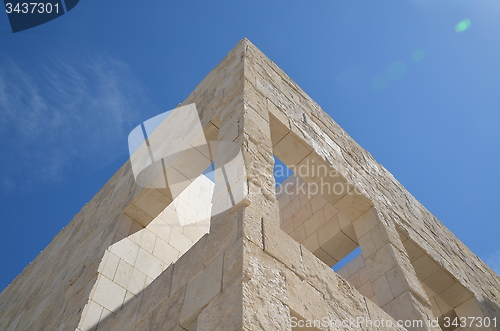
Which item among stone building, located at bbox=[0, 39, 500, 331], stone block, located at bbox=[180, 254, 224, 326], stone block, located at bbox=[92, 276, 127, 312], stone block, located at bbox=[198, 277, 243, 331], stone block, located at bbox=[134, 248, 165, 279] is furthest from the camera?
stone block, located at bbox=[134, 248, 165, 279]

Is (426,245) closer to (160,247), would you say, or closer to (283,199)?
(283,199)

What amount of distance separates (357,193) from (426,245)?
155 cm

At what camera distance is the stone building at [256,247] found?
298 cm

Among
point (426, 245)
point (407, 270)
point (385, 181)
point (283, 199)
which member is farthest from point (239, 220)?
point (283, 199)

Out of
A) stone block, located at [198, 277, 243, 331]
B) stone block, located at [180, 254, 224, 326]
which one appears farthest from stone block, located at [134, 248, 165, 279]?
stone block, located at [198, 277, 243, 331]

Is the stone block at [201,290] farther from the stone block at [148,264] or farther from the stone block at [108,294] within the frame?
the stone block at [148,264]

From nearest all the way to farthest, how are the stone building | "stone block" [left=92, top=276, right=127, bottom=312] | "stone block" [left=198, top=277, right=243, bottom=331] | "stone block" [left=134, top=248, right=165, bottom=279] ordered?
1. "stone block" [left=198, top=277, right=243, bottom=331]
2. the stone building
3. "stone block" [left=92, top=276, right=127, bottom=312]
4. "stone block" [left=134, top=248, right=165, bottom=279]

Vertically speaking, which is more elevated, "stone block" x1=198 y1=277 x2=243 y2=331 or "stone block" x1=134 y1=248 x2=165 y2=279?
"stone block" x1=134 y1=248 x2=165 y2=279

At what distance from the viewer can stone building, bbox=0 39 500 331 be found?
117 inches

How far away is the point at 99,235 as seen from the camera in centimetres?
559

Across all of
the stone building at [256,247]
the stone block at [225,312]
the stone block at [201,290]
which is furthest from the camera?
the stone building at [256,247]

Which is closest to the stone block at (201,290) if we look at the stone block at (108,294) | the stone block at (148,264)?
the stone block at (108,294)

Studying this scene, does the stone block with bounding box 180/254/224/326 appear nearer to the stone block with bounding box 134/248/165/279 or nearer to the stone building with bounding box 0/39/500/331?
the stone building with bounding box 0/39/500/331

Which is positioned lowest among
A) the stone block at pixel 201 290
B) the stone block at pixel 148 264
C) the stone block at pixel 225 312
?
the stone block at pixel 225 312
